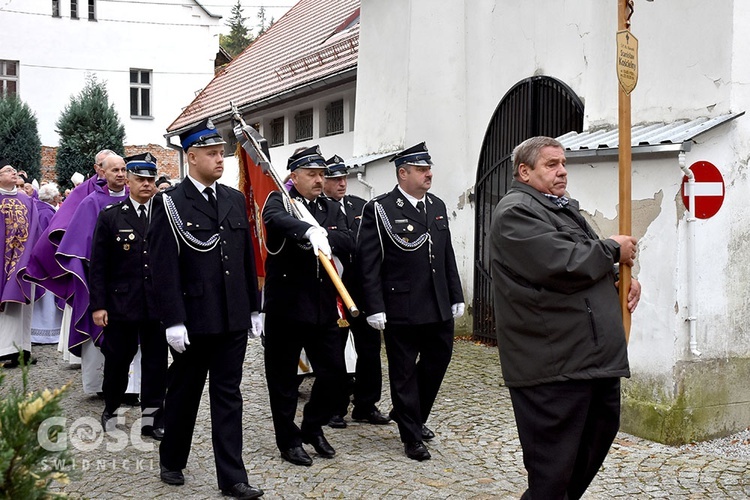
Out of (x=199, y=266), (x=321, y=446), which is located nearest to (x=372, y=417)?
(x=321, y=446)

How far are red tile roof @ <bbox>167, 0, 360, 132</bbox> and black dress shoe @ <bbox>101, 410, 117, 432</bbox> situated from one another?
795 centimetres

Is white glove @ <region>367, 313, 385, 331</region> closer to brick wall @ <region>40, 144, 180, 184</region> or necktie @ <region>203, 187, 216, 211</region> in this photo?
necktie @ <region>203, 187, 216, 211</region>

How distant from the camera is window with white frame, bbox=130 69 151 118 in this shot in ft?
115

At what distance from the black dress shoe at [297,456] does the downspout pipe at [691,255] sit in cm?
286

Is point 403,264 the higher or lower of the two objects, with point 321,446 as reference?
higher

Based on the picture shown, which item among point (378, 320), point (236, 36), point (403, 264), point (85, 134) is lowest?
point (378, 320)

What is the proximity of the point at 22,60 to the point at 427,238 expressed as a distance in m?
30.7

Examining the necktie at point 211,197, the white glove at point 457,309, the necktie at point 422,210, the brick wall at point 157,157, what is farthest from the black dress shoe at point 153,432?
the brick wall at point 157,157

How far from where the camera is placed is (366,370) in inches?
293

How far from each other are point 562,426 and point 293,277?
2590mm

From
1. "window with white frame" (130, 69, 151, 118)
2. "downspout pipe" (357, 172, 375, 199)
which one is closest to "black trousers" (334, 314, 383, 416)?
"downspout pipe" (357, 172, 375, 199)

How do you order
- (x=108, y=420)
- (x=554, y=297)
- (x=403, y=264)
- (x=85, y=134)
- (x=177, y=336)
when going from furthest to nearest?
(x=85, y=134) → (x=108, y=420) → (x=403, y=264) → (x=177, y=336) → (x=554, y=297)

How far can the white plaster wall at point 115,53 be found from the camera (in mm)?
33531

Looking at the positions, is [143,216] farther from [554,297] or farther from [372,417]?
[554,297]
